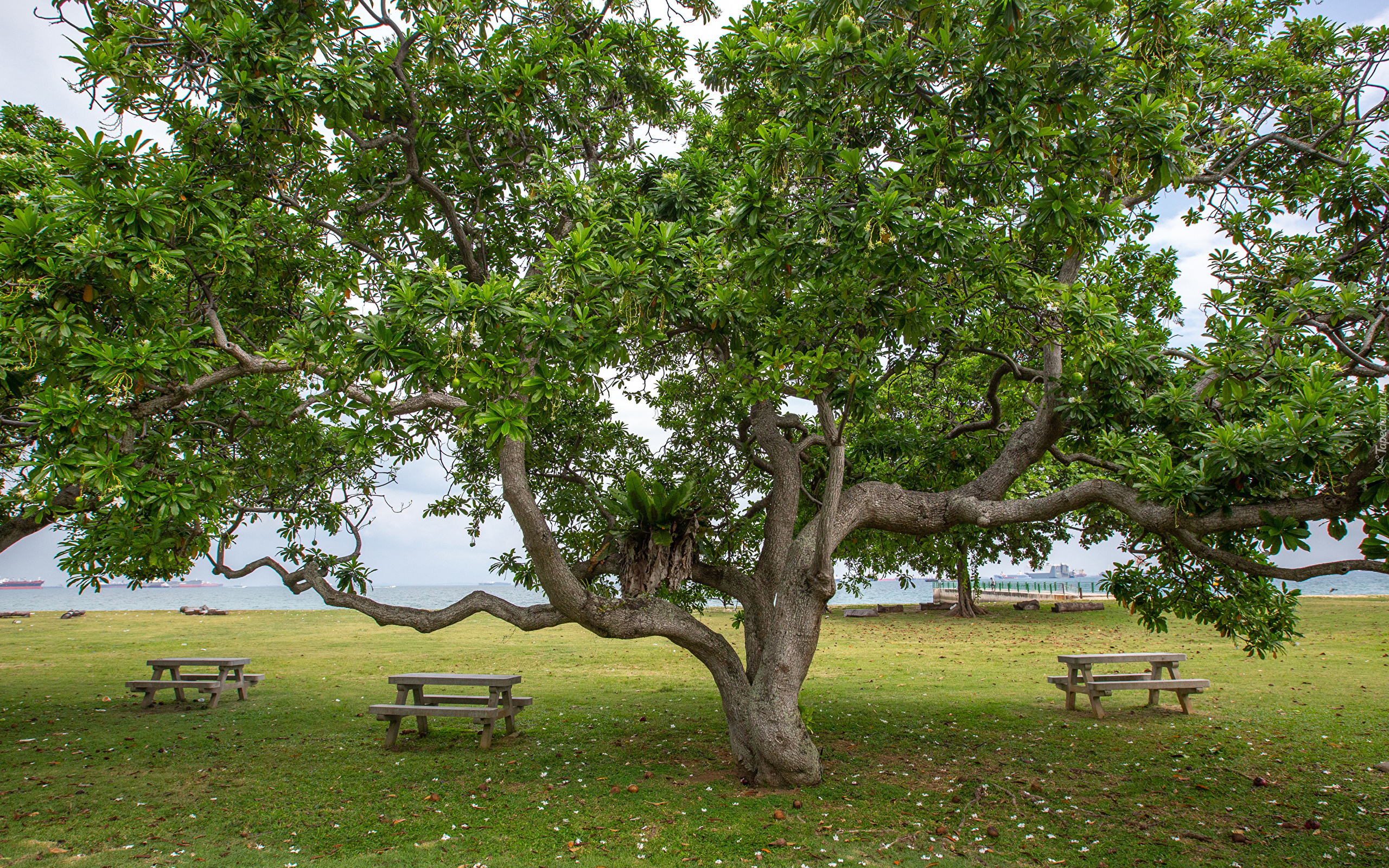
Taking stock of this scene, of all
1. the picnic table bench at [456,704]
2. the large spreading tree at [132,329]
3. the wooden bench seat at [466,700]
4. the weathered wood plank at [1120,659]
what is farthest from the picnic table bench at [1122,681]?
the large spreading tree at [132,329]

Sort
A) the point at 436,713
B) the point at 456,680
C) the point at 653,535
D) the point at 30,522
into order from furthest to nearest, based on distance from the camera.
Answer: the point at 456,680, the point at 30,522, the point at 436,713, the point at 653,535

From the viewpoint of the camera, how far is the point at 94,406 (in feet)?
16.3

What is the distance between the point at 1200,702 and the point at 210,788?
41.9 ft

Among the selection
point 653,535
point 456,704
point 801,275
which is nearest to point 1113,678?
point 653,535

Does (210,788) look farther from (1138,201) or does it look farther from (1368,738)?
(1368,738)

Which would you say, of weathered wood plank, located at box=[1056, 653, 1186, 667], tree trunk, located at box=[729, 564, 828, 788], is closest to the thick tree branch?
tree trunk, located at box=[729, 564, 828, 788]

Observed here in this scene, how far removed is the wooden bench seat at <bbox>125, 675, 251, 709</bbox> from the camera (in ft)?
36.5

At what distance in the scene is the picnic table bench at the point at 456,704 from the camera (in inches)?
334

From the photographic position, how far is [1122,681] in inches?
400

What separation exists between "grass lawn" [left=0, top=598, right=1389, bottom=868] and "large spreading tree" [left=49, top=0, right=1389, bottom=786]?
51.6 inches

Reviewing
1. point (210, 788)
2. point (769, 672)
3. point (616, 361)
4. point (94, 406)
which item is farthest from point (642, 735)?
point (94, 406)

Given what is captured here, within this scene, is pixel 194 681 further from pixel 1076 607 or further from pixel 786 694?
pixel 1076 607

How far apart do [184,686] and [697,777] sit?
8933 millimetres

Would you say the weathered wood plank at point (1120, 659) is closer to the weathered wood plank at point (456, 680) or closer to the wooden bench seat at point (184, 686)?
the weathered wood plank at point (456, 680)
